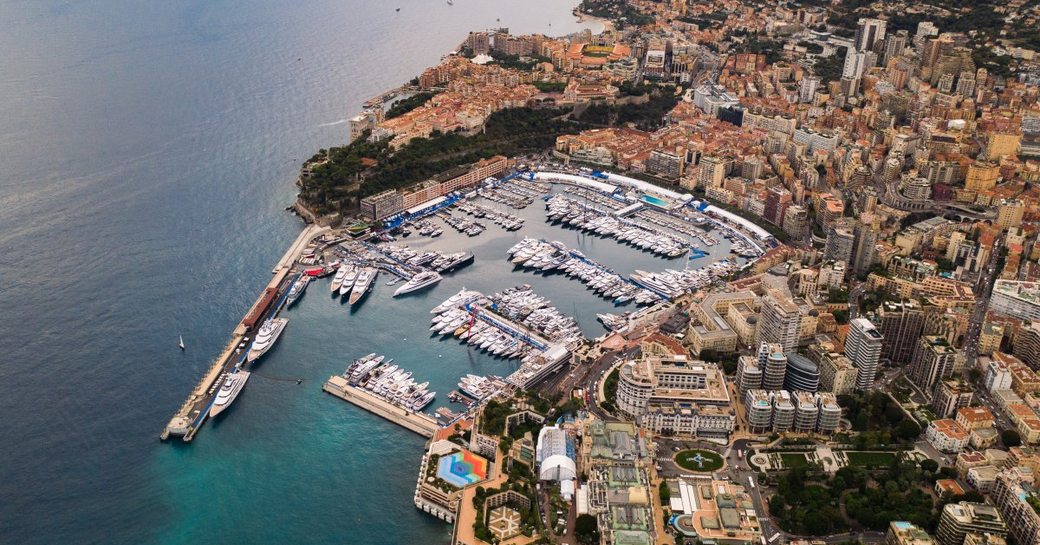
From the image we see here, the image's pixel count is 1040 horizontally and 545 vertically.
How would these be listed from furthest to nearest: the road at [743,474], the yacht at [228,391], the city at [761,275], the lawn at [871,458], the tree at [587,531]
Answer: the yacht at [228,391] → the lawn at [871,458] → the city at [761,275] → the road at [743,474] → the tree at [587,531]

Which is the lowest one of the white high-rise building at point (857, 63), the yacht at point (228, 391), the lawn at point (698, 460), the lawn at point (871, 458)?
the lawn at point (871, 458)

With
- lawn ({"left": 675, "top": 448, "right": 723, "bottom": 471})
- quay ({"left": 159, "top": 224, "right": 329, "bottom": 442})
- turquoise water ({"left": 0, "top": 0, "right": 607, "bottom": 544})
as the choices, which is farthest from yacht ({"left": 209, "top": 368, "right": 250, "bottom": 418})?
lawn ({"left": 675, "top": 448, "right": 723, "bottom": 471})

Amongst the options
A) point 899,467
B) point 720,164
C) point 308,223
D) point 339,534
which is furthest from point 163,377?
point 720,164

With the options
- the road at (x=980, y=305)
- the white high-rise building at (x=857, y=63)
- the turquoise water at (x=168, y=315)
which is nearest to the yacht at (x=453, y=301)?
the turquoise water at (x=168, y=315)

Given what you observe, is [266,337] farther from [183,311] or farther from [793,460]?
[793,460]

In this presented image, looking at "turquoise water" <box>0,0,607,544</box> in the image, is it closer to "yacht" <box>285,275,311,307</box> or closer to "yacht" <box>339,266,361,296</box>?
"yacht" <box>285,275,311,307</box>

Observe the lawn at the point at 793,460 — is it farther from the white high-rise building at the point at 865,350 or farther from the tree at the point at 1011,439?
the tree at the point at 1011,439

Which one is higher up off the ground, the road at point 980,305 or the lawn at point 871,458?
the road at point 980,305
